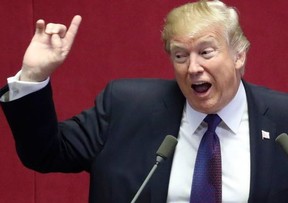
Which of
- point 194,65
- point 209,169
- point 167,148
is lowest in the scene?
point 209,169

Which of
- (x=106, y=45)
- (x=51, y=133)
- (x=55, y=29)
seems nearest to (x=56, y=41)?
(x=55, y=29)

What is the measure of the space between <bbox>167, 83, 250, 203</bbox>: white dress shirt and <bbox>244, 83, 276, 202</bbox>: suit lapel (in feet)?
0.05

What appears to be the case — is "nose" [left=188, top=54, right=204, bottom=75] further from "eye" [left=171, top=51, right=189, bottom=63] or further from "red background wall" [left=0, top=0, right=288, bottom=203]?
"red background wall" [left=0, top=0, right=288, bottom=203]

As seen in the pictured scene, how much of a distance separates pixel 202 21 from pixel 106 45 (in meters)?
0.79

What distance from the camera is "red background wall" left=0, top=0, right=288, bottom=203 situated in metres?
2.26

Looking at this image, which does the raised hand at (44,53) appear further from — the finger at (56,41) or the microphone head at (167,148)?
the microphone head at (167,148)

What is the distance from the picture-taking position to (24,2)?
2.24 metres

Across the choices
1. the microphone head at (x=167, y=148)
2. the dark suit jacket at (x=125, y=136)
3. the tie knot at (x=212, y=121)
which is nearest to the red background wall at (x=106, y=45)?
the dark suit jacket at (x=125, y=136)

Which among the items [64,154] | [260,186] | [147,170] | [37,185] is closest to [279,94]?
[260,186]

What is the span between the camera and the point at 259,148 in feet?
5.19

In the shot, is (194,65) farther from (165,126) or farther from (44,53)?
(44,53)

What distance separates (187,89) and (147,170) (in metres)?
0.20

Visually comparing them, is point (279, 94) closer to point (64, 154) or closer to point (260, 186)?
point (260, 186)

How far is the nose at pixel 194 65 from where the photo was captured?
152 centimetres
